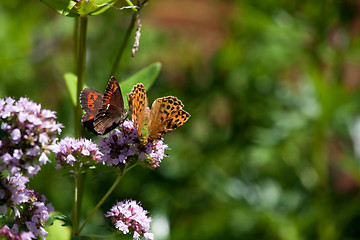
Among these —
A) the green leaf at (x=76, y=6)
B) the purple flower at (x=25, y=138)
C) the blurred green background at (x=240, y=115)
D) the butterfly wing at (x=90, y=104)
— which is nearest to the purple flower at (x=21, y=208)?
the purple flower at (x=25, y=138)

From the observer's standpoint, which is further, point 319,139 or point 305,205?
point 305,205

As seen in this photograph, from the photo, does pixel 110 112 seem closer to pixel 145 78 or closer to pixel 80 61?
pixel 80 61

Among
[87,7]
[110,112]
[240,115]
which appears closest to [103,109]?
[110,112]

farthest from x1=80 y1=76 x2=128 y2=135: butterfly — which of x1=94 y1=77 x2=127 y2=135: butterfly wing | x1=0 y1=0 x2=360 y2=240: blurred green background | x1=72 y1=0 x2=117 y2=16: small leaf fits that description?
x1=0 y1=0 x2=360 y2=240: blurred green background

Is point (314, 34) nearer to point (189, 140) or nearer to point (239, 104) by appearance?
point (239, 104)

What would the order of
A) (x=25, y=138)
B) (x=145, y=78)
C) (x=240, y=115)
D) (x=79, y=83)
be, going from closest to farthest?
(x=25, y=138)
(x=79, y=83)
(x=145, y=78)
(x=240, y=115)

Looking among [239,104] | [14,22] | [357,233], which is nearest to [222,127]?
[239,104]
